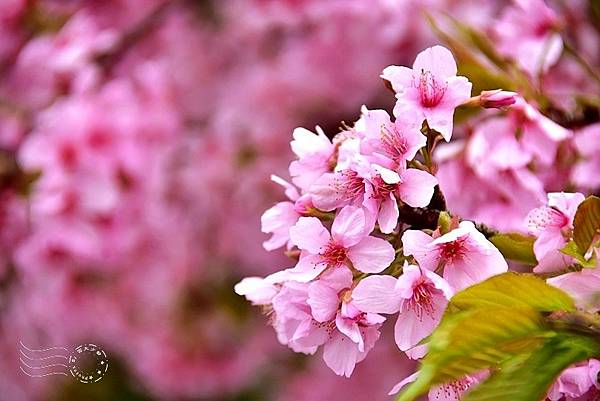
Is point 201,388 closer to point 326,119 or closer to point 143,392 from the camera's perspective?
point 143,392

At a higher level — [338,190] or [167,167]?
[338,190]

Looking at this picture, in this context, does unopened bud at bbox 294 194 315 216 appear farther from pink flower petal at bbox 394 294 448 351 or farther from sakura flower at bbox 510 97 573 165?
sakura flower at bbox 510 97 573 165

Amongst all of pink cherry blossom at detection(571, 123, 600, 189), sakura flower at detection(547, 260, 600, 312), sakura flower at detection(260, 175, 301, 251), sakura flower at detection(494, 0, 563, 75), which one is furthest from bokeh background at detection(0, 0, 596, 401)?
sakura flower at detection(547, 260, 600, 312)

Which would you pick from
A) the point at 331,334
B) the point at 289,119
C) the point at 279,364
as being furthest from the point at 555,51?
the point at 279,364

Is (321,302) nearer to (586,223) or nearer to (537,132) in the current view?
(586,223)

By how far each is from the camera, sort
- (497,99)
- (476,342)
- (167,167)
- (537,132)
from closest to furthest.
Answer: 1. (476,342)
2. (497,99)
3. (537,132)
4. (167,167)

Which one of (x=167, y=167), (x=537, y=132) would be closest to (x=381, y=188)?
(x=537, y=132)
